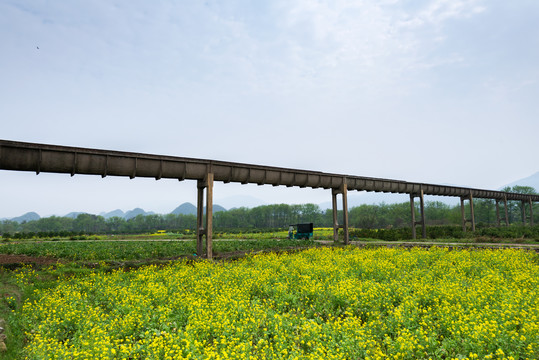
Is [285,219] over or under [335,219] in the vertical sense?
under

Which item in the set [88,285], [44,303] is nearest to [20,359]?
[44,303]

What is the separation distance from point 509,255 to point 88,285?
22.4 metres

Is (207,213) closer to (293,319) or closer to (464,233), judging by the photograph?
Result: (293,319)

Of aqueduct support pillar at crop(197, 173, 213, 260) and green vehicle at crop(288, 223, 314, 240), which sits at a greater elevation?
aqueduct support pillar at crop(197, 173, 213, 260)

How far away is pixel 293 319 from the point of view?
7910 mm

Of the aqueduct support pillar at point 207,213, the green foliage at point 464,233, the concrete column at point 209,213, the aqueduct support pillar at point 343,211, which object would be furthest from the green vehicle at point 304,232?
the concrete column at point 209,213

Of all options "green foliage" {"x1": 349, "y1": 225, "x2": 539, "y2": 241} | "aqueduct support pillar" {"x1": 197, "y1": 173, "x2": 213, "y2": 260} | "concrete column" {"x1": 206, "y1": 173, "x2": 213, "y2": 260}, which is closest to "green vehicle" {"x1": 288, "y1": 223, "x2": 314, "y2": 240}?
"green foliage" {"x1": 349, "y1": 225, "x2": 539, "y2": 241}

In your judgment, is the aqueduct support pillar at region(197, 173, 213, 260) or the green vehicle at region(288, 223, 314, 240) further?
the green vehicle at region(288, 223, 314, 240)

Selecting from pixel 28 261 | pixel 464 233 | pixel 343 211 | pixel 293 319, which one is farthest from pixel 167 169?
pixel 464 233

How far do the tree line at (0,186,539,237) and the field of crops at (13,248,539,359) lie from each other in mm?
99226

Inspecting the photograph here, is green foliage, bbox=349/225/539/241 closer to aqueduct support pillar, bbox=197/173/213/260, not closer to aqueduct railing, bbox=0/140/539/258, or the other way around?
aqueduct railing, bbox=0/140/539/258

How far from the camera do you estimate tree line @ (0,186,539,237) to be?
11050 cm

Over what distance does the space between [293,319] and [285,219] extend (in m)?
156

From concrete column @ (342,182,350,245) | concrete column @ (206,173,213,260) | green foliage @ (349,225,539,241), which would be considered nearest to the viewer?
concrete column @ (206,173,213,260)
